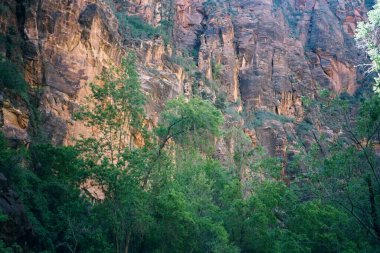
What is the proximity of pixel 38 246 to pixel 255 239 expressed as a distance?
10.9m

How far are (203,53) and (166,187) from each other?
1711 inches

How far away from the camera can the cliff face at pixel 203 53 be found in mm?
30125

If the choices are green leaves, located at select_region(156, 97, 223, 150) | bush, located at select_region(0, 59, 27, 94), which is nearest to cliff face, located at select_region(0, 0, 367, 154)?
bush, located at select_region(0, 59, 27, 94)

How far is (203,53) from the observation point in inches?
2427

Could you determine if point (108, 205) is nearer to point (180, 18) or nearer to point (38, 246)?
point (38, 246)

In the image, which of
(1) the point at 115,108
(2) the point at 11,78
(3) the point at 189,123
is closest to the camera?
(1) the point at 115,108

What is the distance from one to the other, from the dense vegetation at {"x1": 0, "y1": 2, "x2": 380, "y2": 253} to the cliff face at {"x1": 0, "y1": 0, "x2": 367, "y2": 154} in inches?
247

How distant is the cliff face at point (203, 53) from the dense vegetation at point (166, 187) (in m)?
6.29

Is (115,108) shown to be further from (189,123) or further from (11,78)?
(11,78)

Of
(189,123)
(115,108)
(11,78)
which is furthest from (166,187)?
(11,78)

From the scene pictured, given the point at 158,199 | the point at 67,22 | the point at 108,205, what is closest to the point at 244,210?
the point at 158,199

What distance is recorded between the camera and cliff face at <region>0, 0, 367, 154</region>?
98.8ft

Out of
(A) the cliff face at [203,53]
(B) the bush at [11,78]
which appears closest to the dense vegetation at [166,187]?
(B) the bush at [11,78]

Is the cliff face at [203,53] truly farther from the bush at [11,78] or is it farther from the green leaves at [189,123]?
the green leaves at [189,123]
